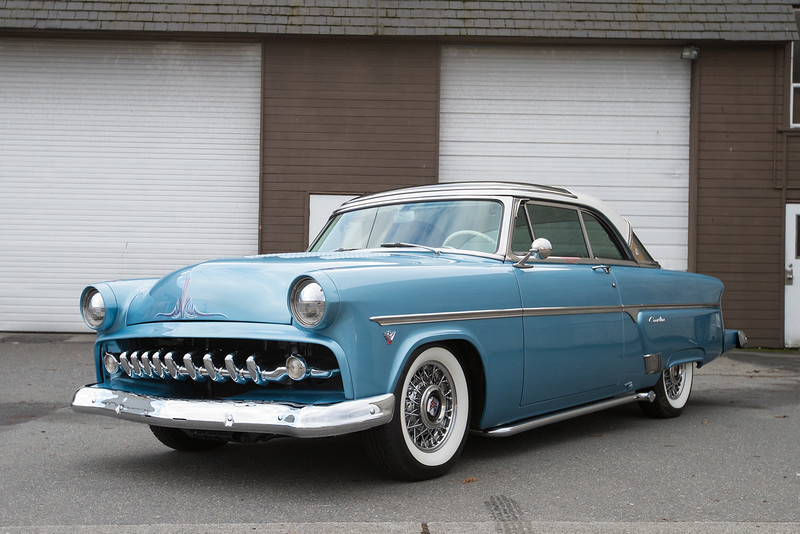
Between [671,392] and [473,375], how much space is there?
8.00 feet

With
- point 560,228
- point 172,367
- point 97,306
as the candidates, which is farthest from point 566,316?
point 97,306

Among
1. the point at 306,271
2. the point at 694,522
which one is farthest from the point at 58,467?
the point at 694,522

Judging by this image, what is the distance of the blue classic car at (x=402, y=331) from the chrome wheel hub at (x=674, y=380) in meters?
0.34

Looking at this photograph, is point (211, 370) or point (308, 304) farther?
point (211, 370)

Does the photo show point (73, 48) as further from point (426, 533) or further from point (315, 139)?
point (426, 533)

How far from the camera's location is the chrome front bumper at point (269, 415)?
3.44 m

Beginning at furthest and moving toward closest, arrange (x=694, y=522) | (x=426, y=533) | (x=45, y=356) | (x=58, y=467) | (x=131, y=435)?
(x=45, y=356)
(x=131, y=435)
(x=58, y=467)
(x=694, y=522)
(x=426, y=533)

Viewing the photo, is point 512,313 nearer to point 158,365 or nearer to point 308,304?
point 308,304

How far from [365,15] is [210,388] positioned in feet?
28.1

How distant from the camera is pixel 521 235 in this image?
4895 mm

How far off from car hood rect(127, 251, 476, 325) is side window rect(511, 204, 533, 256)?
653mm

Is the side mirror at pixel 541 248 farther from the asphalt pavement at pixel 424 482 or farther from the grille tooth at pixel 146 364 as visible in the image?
the grille tooth at pixel 146 364

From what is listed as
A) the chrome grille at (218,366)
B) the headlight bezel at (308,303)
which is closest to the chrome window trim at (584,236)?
the headlight bezel at (308,303)

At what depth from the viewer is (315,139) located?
11.9m
